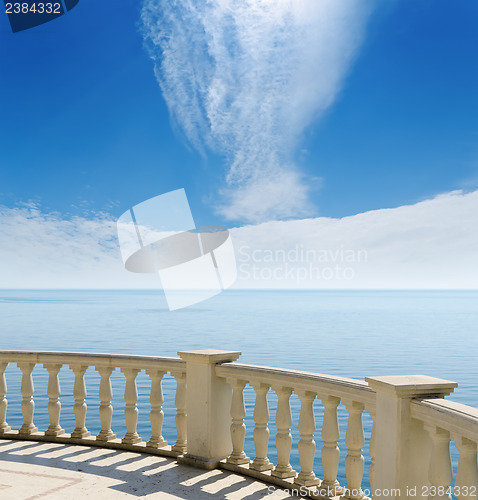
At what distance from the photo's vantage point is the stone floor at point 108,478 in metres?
5.10

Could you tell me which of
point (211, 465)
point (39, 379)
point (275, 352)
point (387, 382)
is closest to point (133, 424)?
point (211, 465)

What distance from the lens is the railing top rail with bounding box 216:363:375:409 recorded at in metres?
4.39

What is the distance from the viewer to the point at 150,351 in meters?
44.9

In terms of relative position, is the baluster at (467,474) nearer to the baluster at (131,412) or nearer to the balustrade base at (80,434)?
the baluster at (131,412)

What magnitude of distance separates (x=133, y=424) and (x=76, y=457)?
0.72 m

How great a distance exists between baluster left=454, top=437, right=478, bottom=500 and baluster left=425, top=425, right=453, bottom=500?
1.02 ft

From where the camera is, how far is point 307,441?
5.02 m

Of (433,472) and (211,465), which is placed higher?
(433,472)

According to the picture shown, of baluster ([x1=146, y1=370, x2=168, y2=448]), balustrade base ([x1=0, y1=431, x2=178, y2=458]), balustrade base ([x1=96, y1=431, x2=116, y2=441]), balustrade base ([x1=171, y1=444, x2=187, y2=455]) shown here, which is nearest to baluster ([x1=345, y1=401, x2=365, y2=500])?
balustrade base ([x1=171, y1=444, x2=187, y2=455])

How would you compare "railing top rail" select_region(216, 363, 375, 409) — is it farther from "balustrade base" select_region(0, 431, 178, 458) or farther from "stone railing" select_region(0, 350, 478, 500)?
"balustrade base" select_region(0, 431, 178, 458)

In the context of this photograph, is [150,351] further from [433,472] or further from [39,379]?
[433,472]

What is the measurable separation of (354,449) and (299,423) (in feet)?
2.53

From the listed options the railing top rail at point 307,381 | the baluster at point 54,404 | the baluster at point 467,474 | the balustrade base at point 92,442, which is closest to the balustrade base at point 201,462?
the balustrade base at point 92,442

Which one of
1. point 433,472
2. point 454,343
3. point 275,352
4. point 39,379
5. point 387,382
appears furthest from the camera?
point 454,343
